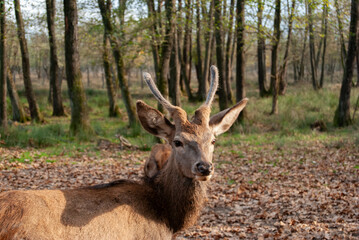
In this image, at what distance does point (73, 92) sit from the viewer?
13773mm

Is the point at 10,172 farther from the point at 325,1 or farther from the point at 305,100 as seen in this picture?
the point at 305,100

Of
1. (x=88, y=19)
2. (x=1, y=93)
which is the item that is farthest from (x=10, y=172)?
(x=88, y=19)

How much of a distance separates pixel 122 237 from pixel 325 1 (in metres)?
11.4

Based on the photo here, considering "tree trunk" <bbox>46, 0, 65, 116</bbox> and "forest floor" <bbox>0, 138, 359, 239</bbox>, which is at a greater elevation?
"tree trunk" <bbox>46, 0, 65, 116</bbox>

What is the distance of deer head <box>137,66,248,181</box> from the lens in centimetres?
375

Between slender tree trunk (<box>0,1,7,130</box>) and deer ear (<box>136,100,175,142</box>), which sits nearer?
deer ear (<box>136,100,175,142</box>)

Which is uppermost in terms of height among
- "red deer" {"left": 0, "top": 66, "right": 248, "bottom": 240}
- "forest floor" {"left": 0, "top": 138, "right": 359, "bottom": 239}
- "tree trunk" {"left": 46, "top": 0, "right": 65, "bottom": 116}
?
"tree trunk" {"left": 46, "top": 0, "right": 65, "bottom": 116}

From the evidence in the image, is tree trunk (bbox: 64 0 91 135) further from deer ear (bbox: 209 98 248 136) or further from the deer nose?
the deer nose

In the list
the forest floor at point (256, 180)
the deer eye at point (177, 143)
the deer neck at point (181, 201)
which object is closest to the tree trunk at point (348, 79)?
the forest floor at point (256, 180)

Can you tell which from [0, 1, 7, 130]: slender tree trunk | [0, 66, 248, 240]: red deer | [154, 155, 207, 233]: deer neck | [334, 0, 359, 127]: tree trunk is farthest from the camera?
[334, 0, 359, 127]: tree trunk

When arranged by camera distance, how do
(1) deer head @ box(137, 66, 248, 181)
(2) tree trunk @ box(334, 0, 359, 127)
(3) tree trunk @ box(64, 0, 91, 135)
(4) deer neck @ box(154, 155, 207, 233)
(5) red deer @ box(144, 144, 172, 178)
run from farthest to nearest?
(2) tree trunk @ box(334, 0, 359, 127) < (3) tree trunk @ box(64, 0, 91, 135) < (5) red deer @ box(144, 144, 172, 178) < (4) deer neck @ box(154, 155, 207, 233) < (1) deer head @ box(137, 66, 248, 181)

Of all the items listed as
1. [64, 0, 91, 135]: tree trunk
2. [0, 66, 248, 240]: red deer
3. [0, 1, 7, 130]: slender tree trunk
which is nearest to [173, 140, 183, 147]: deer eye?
[0, 66, 248, 240]: red deer

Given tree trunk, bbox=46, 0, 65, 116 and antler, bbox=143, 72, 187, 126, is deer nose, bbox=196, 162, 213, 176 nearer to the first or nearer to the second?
antler, bbox=143, 72, 187, 126

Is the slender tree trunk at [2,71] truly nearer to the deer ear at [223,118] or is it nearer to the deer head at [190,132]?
the deer head at [190,132]
